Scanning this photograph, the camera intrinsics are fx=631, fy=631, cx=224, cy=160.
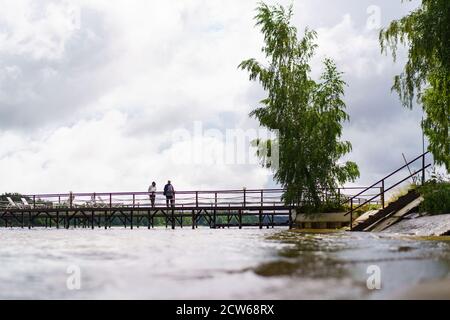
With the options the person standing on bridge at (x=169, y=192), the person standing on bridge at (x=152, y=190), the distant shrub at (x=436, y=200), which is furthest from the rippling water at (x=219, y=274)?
the person standing on bridge at (x=152, y=190)

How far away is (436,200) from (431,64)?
3.97 metres

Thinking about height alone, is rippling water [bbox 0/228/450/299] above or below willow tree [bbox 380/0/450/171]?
below

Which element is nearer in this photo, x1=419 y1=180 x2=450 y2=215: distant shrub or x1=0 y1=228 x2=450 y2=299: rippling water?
x1=0 y1=228 x2=450 y2=299: rippling water

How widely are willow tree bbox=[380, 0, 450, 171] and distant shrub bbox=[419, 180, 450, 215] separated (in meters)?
1.50

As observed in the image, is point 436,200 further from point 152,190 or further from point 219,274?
point 152,190

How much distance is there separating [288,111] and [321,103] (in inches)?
47.3

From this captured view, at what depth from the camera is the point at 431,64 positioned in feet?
59.2

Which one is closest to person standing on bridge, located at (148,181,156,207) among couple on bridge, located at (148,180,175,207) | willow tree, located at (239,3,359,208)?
couple on bridge, located at (148,180,175,207)

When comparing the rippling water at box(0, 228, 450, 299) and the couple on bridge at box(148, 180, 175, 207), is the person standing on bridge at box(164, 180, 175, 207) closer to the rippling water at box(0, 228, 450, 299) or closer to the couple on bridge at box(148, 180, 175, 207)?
the couple on bridge at box(148, 180, 175, 207)

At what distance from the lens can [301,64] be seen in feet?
76.9

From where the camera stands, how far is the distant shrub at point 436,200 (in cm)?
1672

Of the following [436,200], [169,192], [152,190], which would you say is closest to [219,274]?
[436,200]

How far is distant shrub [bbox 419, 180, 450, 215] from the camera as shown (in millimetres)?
16719

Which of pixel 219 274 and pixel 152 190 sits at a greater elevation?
pixel 152 190
